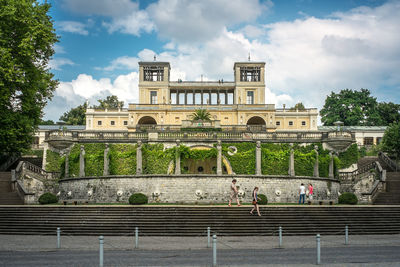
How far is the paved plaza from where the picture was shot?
48.8ft

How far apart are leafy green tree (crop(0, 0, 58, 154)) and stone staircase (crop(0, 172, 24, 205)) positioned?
2.57 m

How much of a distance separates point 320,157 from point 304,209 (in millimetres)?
16364

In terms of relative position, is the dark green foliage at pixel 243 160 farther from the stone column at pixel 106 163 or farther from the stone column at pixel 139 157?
the stone column at pixel 106 163

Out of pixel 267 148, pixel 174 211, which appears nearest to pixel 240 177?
pixel 267 148

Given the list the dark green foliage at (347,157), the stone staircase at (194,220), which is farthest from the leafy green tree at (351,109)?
the stone staircase at (194,220)

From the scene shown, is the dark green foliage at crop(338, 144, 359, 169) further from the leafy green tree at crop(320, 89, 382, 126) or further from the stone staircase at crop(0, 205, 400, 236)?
the leafy green tree at crop(320, 89, 382, 126)

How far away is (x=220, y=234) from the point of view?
22.8 m

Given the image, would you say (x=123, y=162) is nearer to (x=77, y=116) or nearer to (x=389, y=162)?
(x=389, y=162)

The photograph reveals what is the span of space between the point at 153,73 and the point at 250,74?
58.5 feet

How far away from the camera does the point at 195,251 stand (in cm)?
1761

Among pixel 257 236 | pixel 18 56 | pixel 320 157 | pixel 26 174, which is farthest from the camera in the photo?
pixel 320 157

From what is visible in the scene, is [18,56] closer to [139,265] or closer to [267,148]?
[267,148]

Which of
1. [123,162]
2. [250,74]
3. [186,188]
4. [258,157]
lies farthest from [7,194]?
[250,74]

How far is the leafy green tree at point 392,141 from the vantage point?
43.1 metres
